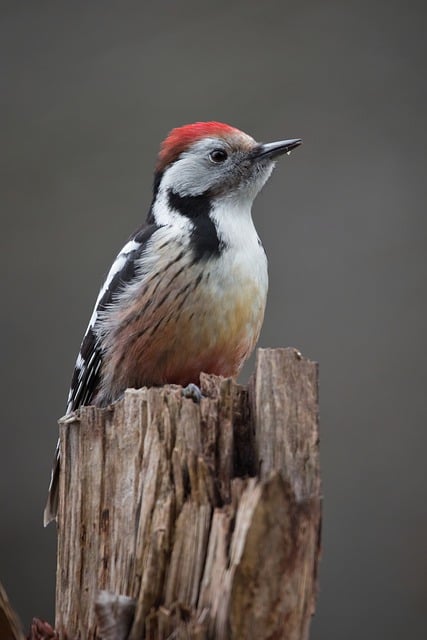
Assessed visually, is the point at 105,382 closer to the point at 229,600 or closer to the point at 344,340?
the point at 229,600

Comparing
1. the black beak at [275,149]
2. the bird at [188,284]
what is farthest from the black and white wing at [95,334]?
the black beak at [275,149]

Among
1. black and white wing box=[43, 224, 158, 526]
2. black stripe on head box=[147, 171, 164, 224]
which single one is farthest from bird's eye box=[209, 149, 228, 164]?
black and white wing box=[43, 224, 158, 526]

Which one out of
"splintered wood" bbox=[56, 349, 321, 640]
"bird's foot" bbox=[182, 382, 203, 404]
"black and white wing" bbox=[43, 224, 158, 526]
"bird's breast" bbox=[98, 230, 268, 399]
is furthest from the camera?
"black and white wing" bbox=[43, 224, 158, 526]

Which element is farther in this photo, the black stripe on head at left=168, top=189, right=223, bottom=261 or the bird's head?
the bird's head

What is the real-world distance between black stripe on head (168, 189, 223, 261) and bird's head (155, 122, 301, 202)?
0.03 metres

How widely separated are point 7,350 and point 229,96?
2.54 metres

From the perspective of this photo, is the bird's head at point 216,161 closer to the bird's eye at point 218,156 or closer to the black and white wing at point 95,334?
the bird's eye at point 218,156

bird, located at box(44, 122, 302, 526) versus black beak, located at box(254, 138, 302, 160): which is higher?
black beak, located at box(254, 138, 302, 160)

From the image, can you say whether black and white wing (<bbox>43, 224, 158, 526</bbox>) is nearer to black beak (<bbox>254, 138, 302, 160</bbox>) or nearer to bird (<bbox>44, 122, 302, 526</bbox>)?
bird (<bbox>44, 122, 302, 526</bbox>)

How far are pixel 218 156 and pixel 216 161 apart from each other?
3 cm

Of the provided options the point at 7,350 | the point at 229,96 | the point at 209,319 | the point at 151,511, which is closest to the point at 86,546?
the point at 151,511

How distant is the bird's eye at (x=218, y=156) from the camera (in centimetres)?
436

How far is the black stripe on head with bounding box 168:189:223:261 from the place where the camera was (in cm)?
396

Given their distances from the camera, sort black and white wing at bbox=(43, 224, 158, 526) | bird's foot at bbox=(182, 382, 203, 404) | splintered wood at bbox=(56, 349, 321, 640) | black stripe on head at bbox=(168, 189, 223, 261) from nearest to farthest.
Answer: splintered wood at bbox=(56, 349, 321, 640), bird's foot at bbox=(182, 382, 203, 404), black stripe on head at bbox=(168, 189, 223, 261), black and white wing at bbox=(43, 224, 158, 526)
